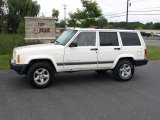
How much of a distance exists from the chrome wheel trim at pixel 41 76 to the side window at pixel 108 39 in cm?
205

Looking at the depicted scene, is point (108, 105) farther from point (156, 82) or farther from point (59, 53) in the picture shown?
point (156, 82)

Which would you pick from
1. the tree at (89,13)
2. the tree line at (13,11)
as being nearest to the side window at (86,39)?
the tree at (89,13)

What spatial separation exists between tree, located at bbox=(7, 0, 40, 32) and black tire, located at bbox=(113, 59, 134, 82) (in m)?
50.5

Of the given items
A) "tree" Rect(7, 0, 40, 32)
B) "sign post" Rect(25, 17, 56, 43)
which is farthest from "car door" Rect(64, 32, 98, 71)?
"tree" Rect(7, 0, 40, 32)

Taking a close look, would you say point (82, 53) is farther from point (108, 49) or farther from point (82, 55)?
point (108, 49)

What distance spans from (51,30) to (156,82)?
37.0 ft

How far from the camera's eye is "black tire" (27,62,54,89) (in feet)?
26.9

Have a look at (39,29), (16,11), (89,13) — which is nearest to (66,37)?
(39,29)

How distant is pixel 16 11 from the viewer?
5838 cm

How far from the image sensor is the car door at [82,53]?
8.65 meters

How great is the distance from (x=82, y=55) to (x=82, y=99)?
6.60ft

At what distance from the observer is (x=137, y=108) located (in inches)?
252

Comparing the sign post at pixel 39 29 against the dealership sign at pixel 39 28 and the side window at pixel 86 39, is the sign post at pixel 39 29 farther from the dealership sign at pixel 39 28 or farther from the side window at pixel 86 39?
the side window at pixel 86 39

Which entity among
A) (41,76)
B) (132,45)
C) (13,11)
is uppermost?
(13,11)
